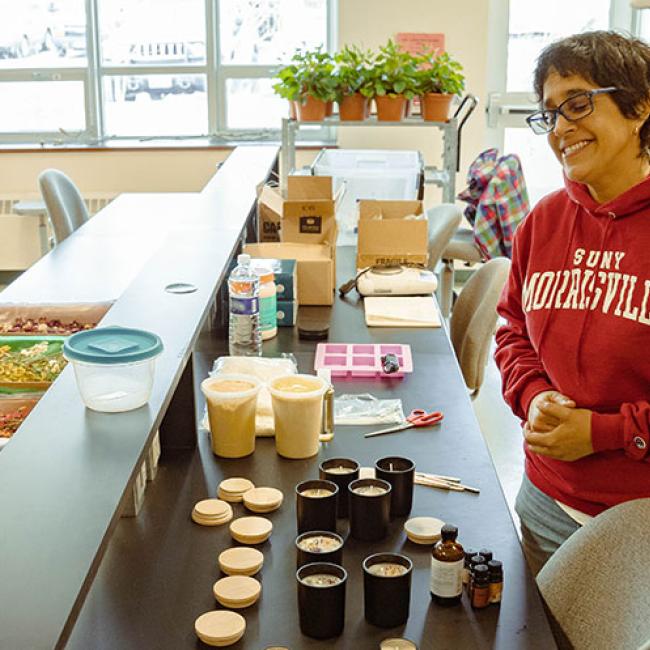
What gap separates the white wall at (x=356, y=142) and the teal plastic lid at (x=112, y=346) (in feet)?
15.7

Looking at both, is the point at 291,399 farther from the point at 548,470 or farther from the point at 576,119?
the point at 576,119

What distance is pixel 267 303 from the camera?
2688 mm

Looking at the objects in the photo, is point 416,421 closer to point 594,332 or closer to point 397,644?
point 594,332

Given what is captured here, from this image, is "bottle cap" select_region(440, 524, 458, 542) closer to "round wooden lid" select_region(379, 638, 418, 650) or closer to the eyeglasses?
"round wooden lid" select_region(379, 638, 418, 650)

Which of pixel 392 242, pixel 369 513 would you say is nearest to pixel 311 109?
pixel 392 242

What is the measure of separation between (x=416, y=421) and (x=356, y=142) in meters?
4.34

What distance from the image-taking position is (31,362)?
2436 millimetres

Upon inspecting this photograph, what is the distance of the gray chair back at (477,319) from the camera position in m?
2.97

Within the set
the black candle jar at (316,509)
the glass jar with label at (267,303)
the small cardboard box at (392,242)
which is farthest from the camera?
the small cardboard box at (392,242)

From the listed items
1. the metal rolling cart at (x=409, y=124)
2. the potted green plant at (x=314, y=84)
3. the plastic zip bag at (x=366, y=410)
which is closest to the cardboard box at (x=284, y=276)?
the plastic zip bag at (x=366, y=410)

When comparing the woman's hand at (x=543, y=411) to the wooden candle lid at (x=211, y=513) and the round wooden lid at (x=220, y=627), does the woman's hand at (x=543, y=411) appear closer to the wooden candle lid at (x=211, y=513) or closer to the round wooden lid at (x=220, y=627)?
the wooden candle lid at (x=211, y=513)

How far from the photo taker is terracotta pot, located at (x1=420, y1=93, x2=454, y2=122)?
461 centimetres

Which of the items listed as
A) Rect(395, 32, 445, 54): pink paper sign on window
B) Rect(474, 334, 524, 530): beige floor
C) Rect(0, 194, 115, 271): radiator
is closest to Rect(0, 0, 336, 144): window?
Rect(0, 194, 115, 271): radiator

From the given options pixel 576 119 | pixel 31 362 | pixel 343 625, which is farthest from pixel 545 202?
pixel 31 362
